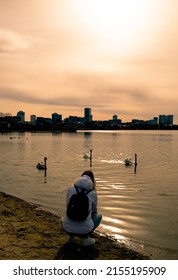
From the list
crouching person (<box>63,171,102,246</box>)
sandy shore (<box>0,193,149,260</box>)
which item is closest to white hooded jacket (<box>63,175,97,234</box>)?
crouching person (<box>63,171,102,246</box>)

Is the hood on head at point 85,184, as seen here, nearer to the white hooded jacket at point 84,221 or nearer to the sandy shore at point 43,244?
the white hooded jacket at point 84,221

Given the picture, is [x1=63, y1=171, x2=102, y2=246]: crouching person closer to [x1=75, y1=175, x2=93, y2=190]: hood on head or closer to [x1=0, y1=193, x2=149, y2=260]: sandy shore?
[x1=75, y1=175, x2=93, y2=190]: hood on head

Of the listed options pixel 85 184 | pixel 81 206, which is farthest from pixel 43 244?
pixel 85 184

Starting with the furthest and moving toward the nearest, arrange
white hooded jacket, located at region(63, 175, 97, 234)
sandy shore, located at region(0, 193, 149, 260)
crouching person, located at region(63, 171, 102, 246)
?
sandy shore, located at region(0, 193, 149, 260), white hooded jacket, located at region(63, 175, 97, 234), crouching person, located at region(63, 171, 102, 246)

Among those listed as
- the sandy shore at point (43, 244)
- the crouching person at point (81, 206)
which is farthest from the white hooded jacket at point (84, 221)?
the sandy shore at point (43, 244)

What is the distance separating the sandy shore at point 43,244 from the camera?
8929 millimetres

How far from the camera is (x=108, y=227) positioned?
1434cm

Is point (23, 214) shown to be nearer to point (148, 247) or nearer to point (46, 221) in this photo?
point (46, 221)

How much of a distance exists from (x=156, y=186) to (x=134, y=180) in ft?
12.3

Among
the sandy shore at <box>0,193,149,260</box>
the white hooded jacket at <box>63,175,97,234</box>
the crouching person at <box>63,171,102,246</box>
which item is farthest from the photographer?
the sandy shore at <box>0,193,149,260</box>

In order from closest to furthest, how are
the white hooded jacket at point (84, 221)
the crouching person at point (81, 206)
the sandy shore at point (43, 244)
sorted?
the crouching person at point (81, 206)
the white hooded jacket at point (84, 221)
the sandy shore at point (43, 244)

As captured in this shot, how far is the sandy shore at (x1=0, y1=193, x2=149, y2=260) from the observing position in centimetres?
893

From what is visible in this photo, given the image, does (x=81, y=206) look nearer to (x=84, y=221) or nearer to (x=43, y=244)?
(x=84, y=221)
